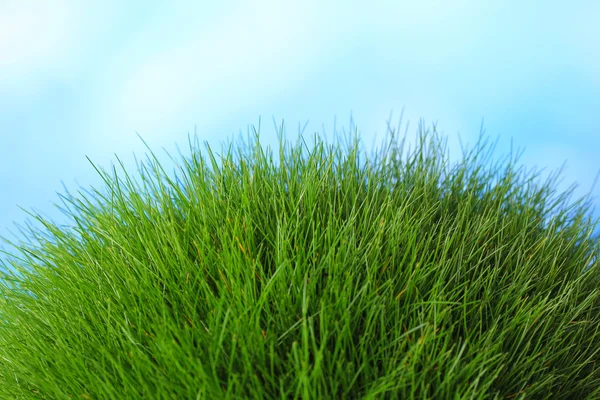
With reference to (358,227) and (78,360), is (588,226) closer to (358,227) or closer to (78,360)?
(358,227)

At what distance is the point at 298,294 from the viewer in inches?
48.2

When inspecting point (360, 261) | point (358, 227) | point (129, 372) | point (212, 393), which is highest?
point (358, 227)

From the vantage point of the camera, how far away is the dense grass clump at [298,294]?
1163 mm

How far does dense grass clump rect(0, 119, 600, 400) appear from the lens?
3.82 ft

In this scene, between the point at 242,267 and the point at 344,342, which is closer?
the point at 344,342

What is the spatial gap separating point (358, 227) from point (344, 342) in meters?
0.44

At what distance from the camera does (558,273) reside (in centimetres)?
180

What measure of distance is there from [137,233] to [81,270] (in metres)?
0.26

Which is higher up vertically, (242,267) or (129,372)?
(242,267)

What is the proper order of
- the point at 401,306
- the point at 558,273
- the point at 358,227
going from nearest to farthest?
the point at 401,306 < the point at 358,227 < the point at 558,273

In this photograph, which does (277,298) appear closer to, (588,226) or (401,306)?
(401,306)

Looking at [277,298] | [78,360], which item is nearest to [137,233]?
[78,360]

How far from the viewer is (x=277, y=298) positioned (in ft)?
4.11

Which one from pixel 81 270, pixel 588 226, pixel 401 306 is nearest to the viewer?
pixel 401 306
